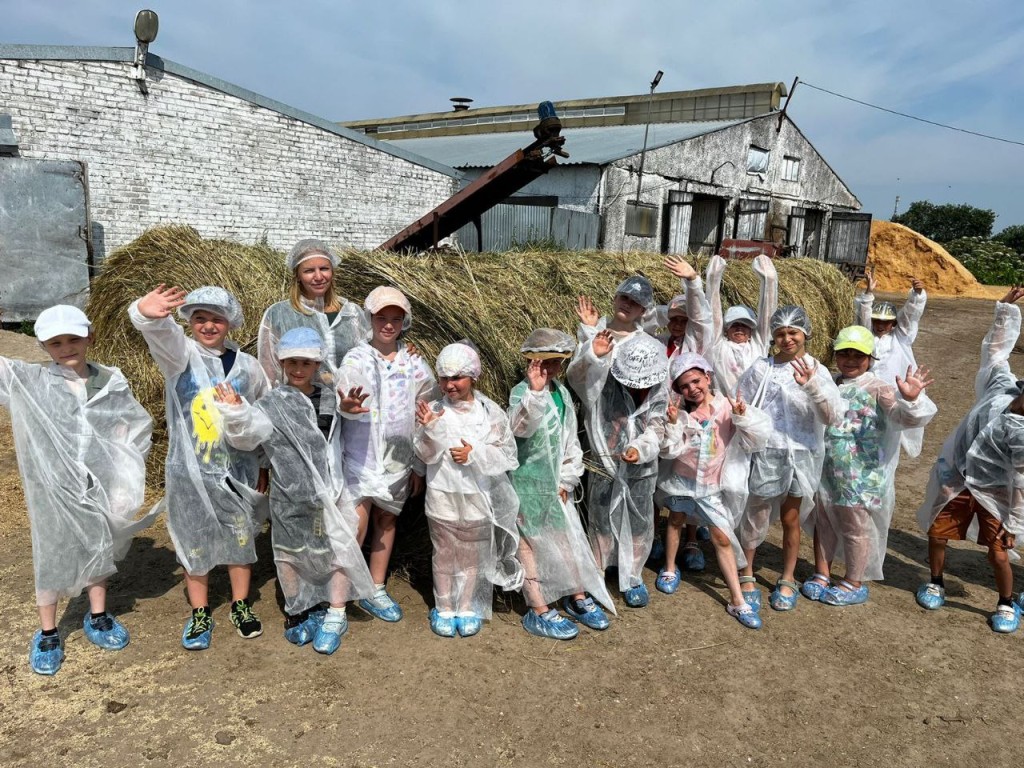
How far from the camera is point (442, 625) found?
3252 mm

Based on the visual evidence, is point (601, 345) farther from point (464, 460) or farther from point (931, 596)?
point (931, 596)

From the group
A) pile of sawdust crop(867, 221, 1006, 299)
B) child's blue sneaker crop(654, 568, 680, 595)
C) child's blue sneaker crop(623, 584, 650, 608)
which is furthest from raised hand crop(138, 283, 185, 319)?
pile of sawdust crop(867, 221, 1006, 299)

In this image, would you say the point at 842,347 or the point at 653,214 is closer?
the point at 842,347

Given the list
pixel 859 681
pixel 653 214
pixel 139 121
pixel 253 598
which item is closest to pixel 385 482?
pixel 253 598

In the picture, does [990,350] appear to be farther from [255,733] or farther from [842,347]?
[255,733]

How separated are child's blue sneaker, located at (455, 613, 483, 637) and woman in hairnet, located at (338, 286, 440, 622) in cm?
32

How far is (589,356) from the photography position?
3305mm

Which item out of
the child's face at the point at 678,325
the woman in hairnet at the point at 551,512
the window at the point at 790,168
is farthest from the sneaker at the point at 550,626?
the window at the point at 790,168

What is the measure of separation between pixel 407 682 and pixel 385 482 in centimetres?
87

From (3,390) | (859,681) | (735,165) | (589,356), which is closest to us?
(3,390)

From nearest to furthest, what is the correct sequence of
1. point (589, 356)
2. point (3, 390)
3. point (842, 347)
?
point (3, 390) < point (589, 356) < point (842, 347)

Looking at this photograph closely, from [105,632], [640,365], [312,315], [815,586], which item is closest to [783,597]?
[815,586]

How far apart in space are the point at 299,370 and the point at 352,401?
0.29 meters

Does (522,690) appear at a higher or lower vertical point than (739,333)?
lower
